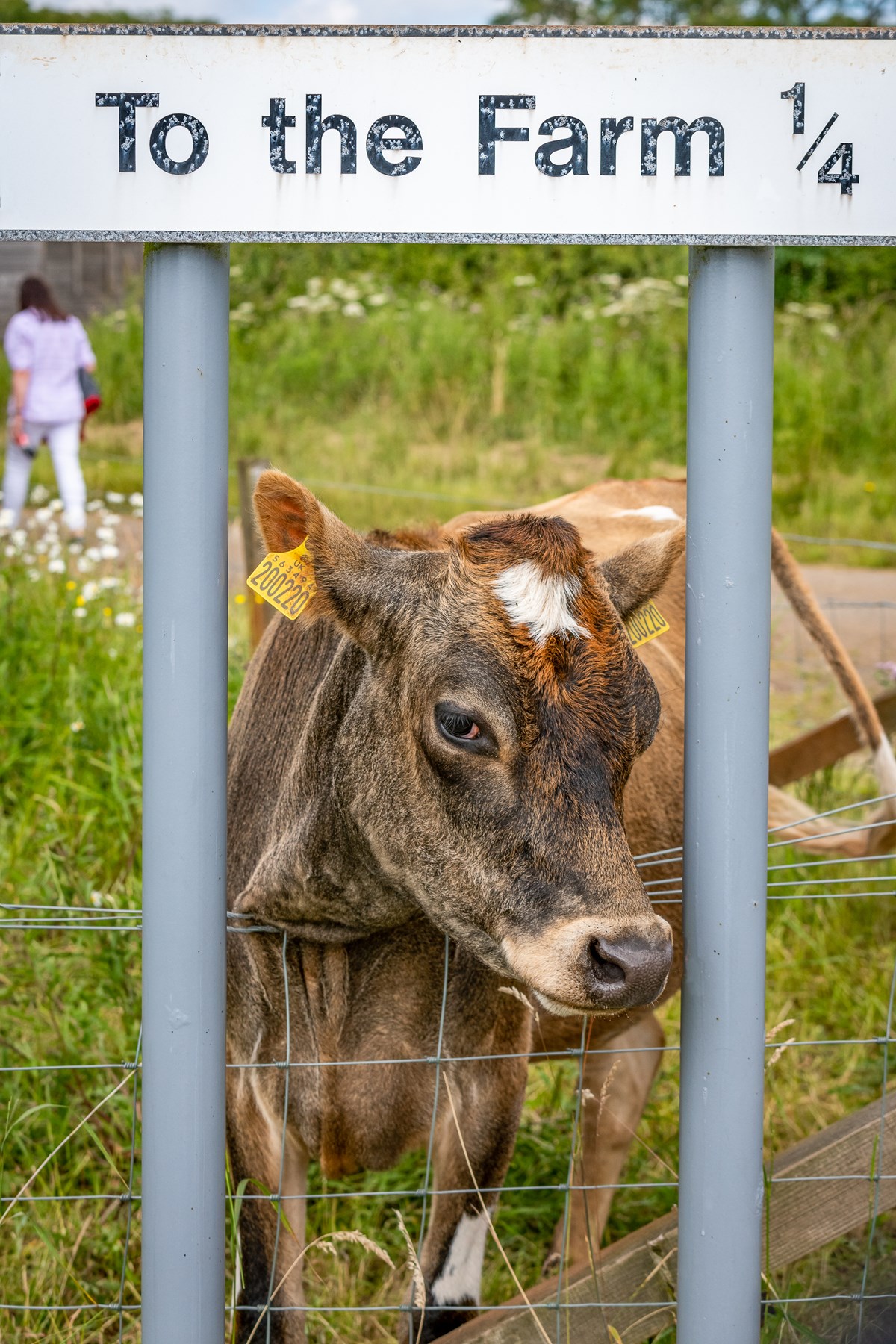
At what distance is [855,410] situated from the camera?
10.6 meters

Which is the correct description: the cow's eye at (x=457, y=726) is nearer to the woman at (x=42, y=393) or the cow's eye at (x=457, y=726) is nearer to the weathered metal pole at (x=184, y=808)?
the weathered metal pole at (x=184, y=808)

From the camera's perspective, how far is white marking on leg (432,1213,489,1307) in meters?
2.52

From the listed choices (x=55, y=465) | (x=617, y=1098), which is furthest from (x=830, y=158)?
(x=55, y=465)

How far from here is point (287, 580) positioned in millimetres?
2156

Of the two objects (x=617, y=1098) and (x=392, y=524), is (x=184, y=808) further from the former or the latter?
(x=392, y=524)

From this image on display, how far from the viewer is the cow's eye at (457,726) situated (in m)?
2.00

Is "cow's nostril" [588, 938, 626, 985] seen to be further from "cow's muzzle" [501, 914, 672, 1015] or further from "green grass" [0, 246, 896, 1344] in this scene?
"green grass" [0, 246, 896, 1344]

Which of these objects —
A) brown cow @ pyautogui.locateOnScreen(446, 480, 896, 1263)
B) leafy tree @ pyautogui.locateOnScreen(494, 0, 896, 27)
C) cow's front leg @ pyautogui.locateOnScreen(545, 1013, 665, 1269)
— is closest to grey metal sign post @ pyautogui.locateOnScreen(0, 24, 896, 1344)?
brown cow @ pyautogui.locateOnScreen(446, 480, 896, 1263)

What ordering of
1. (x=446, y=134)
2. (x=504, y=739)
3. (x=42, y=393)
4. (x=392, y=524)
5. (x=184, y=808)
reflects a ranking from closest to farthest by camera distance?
(x=446, y=134) → (x=184, y=808) → (x=504, y=739) → (x=392, y=524) → (x=42, y=393)

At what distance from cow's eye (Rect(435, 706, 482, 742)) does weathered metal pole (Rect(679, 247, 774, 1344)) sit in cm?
32

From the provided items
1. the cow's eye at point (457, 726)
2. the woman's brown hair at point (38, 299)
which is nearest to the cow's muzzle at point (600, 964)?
the cow's eye at point (457, 726)

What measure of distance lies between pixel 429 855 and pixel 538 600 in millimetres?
435

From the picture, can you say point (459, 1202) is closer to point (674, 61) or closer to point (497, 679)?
point (497, 679)

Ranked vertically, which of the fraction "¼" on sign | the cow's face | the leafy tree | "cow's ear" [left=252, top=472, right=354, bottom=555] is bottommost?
the cow's face
